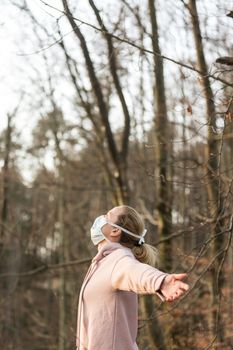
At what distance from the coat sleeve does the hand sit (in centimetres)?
3

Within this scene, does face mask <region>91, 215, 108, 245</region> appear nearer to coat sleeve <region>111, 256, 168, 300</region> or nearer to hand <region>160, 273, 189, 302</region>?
coat sleeve <region>111, 256, 168, 300</region>

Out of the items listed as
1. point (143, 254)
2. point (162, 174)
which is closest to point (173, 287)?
point (143, 254)

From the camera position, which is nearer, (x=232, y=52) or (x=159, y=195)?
(x=232, y=52)

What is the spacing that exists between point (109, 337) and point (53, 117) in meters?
17.8

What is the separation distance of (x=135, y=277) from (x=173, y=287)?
33 centimetres

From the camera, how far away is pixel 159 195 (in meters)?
11.1

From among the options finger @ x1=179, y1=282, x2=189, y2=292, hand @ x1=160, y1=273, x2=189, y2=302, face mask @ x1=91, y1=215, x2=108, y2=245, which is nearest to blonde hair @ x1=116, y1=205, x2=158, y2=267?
face mask @ x1=91, y1=215, x2=108, y2=245

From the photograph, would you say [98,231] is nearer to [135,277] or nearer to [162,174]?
[135,277]

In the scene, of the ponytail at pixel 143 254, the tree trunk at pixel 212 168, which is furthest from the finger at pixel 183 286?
the tree trunk at pixel 212 168

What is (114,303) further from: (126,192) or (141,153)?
(141,153)

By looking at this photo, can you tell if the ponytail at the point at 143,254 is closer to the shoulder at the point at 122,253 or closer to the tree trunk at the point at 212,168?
the shoulder at the point at 122,253

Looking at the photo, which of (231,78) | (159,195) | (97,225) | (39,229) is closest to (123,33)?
(231,78)

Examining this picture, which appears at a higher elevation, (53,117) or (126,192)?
(53,117)

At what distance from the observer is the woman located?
3645 millimetres
